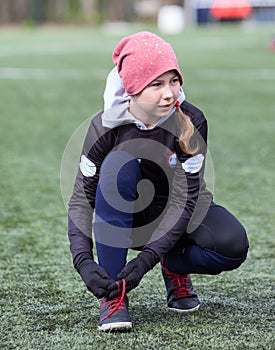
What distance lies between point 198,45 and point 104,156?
41.2 ft

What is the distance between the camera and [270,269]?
272 cm

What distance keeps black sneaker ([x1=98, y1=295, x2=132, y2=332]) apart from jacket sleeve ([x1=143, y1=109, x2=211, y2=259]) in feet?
0.59

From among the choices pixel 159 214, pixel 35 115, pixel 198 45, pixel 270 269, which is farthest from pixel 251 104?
pixel 198 45

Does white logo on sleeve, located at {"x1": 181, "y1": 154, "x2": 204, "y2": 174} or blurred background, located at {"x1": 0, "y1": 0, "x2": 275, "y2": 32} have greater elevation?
white logo on sleeve, located at {"x1": 181, "y1": 154, "x2": 204, "y2": 174}

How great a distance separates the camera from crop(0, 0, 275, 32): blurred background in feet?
77.1

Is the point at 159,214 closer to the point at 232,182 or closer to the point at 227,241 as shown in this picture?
the point at 227,241

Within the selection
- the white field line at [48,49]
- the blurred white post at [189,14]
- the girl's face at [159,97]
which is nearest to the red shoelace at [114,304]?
the girl's face at [159,97]

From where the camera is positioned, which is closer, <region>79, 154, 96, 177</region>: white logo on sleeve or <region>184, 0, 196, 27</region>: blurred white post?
<region>79, 154, 96, 177</region>: white logo on sleeve

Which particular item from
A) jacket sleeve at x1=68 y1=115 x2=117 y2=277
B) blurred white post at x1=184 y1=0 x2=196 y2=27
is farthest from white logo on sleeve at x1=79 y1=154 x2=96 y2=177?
blurred white post at x1=184 y1=0 x2=196 y2=27

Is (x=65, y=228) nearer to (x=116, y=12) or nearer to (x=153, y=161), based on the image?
(x=153, y=161)

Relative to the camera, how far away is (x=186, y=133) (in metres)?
2.19

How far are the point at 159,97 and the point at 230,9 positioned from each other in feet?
73.3

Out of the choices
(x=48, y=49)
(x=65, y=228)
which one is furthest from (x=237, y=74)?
(x=65, y=228)

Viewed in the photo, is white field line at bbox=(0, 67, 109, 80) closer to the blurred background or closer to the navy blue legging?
the navy blue legging
